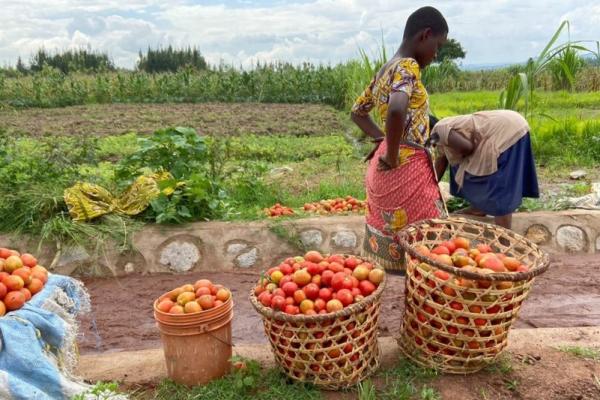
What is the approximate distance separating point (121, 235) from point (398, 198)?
8.08 feet

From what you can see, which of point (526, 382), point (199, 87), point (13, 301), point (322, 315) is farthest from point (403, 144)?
point (199, 87)

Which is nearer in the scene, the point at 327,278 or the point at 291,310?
the point at 291,310

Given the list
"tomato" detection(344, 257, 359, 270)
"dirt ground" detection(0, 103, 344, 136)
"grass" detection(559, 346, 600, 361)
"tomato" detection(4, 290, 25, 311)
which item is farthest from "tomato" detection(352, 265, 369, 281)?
"dirt ground" detection(0, 103, 344, 136)

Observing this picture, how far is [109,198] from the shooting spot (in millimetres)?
4652

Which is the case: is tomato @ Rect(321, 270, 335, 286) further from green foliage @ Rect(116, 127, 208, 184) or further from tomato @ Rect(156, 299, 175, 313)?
green foliage @ Rect(116, 127, 208, 184)

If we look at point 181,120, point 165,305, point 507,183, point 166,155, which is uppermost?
point 181,120

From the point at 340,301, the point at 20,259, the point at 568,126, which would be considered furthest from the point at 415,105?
the point at 568,126

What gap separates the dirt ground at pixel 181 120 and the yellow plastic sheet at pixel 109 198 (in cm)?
655

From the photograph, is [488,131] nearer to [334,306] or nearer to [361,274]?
[361,274]

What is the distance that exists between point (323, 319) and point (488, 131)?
2.64m

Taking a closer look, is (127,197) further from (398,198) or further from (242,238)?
(398,198)

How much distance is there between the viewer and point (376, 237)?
3.47m

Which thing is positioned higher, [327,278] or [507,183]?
[507,183]

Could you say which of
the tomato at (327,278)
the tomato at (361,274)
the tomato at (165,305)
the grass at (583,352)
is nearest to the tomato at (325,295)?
the tomato at (327,278)
